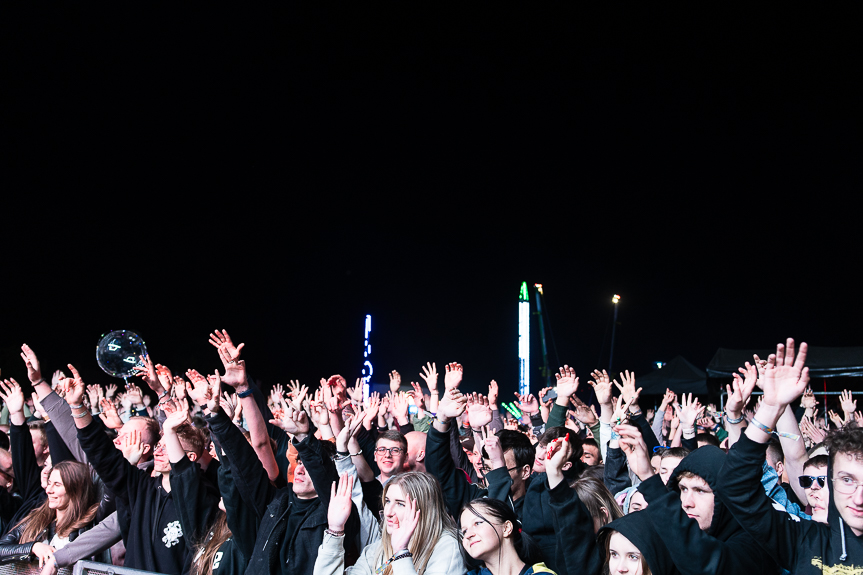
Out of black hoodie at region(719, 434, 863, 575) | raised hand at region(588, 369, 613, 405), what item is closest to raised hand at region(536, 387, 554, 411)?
raised hand at region(588, 369, 613, 405)

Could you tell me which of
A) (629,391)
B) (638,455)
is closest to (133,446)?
(638,455)

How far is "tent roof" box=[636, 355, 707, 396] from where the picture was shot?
64.7 ft

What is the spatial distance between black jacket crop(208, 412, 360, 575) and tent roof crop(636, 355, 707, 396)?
1736 centimetres

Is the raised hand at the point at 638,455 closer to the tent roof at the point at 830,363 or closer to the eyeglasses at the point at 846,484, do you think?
the eyeglasses at the point at 846,484

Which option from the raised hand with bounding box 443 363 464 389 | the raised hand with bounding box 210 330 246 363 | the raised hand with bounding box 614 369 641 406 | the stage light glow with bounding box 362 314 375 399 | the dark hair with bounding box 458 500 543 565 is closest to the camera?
the dark hair with bounding box 458 500 543 565

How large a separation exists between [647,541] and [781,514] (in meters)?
0.61

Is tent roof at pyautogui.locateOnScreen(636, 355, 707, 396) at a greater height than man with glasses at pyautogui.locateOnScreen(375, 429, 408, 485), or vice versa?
man with glasses at pyautogui.locateOnScreen(375, 429, 408, 485)

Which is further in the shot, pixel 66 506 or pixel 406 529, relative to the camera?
pixel 66 506

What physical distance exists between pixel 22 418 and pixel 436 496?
3672 millimetres

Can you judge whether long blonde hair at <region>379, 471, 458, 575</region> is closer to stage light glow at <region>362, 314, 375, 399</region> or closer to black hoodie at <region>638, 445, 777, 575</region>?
black hoodie at <region>638, 445, 777, 575</region>

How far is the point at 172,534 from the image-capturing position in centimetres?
390

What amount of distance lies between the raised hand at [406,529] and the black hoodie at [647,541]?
0.90 meters

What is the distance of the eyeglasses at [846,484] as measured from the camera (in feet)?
7.89

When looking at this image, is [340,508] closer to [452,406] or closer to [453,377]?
[452,406]
